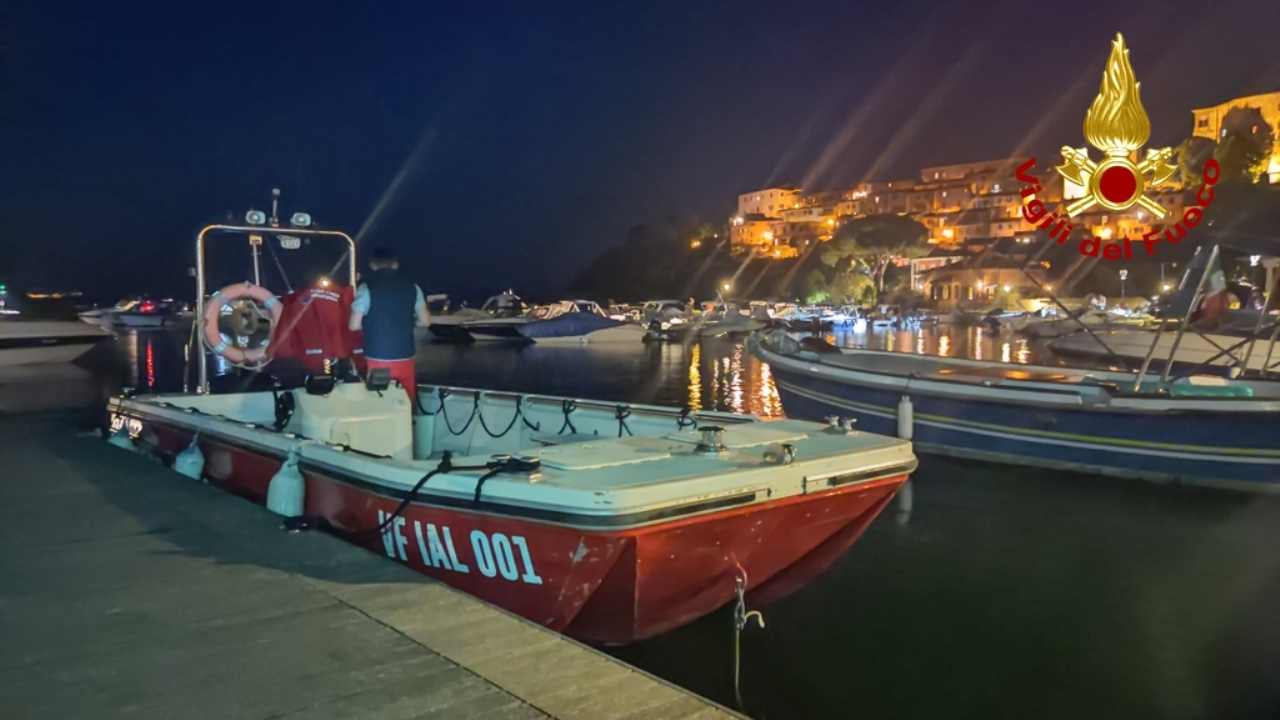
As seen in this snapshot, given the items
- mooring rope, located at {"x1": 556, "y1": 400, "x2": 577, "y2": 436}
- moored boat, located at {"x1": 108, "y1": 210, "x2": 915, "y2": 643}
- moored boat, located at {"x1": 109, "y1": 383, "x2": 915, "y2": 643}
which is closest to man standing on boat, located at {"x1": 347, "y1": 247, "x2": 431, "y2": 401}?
moored boat, located at {"x1": 108, "y1": 210, "x2": 915, "y2": 643}

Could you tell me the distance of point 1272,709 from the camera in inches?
201

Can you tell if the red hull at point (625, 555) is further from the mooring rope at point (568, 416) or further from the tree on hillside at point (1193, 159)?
the tree on hillside at point (1193, 159)

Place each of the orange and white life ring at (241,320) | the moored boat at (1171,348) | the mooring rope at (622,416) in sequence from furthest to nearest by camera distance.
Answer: the moored boat at (1171,348) < the orange and white life ring at (241,320) < the mooring rope at (622,416)

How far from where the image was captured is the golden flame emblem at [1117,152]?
14.8 metres

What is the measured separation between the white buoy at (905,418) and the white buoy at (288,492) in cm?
901

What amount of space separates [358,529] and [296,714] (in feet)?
8.80

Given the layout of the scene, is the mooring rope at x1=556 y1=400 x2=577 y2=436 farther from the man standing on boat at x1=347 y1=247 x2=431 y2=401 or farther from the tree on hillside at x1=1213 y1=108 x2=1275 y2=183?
the tree on hillside at x1=1213 y1=108 x2=1275 y2=183

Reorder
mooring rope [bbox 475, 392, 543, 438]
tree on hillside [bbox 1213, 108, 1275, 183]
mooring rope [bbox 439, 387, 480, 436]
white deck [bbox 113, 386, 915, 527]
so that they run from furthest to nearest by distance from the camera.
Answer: tree on hillside [bbox 1213, 108, 1275, 183] < mooring rope [bbox 439, 387, 480, 436] < mooring rope [bbox 475, 392, 543, 438] < white deck [bbox 113, 386, 915, 527]

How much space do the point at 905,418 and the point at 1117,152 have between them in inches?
273

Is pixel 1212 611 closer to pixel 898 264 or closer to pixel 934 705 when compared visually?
pixel 934 705

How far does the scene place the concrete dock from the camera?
11.8 feet

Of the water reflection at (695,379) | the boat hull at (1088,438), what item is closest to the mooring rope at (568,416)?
the boat hull at (1088,438)

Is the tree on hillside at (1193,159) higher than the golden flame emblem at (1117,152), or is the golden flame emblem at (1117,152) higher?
the tree on hillside at (1193,159)

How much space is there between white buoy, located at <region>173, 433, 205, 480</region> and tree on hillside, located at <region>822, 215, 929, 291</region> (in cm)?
9407
